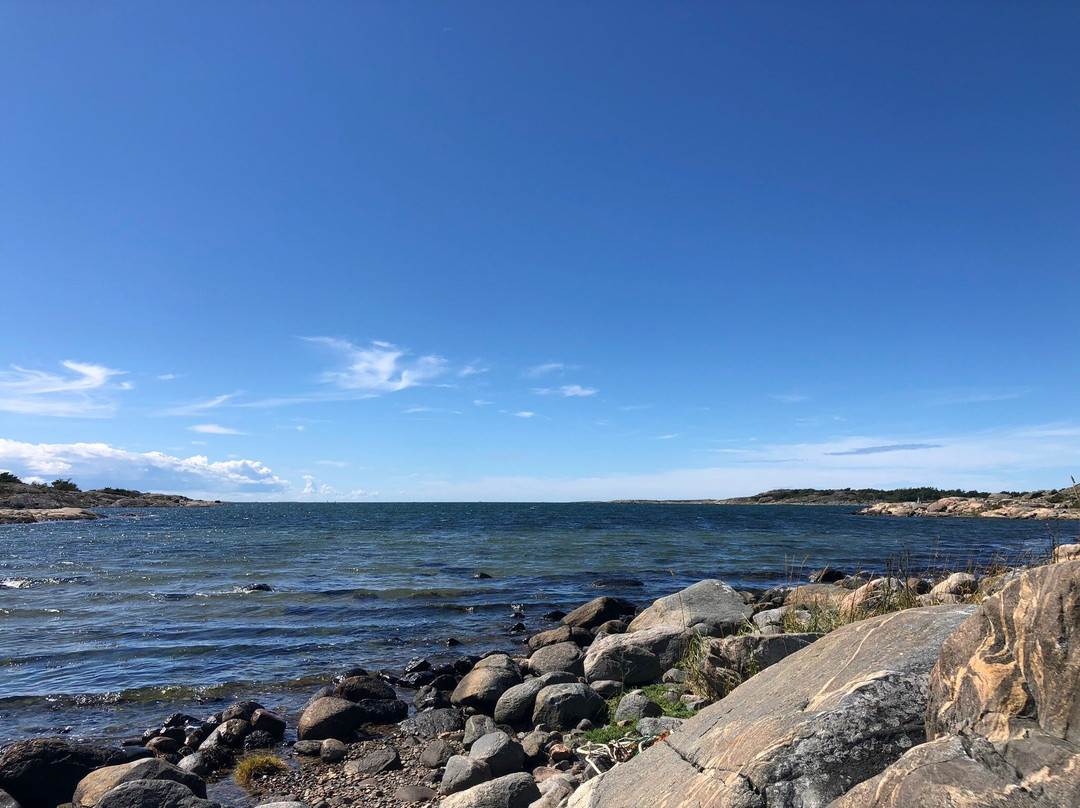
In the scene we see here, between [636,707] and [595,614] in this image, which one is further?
[595,614]

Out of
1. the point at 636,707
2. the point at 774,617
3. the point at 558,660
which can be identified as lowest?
the point at 558,660

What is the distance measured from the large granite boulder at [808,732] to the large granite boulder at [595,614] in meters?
11.4

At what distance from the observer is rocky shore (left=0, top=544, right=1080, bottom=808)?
2.86 m

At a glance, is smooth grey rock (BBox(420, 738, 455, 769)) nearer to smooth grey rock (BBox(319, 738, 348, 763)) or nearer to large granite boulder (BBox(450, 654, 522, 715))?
smooth grey rock (BBox(319, 738, 348, 763))

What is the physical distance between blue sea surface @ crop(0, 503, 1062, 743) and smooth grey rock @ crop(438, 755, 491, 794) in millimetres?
4197

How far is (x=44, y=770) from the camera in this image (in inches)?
298

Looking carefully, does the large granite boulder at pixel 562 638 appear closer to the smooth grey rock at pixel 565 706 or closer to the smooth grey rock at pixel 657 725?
the smooth grey rock at pixel 565 706

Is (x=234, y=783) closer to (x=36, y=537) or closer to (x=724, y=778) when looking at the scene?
(x=724, y=778)

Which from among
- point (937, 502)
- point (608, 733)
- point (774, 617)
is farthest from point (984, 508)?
point (608, 733)

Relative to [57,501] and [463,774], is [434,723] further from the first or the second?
[57,501]

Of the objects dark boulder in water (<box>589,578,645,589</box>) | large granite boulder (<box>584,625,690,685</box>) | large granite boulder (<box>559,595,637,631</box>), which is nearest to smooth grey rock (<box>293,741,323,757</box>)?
large granite boulder (<box>584,625,690,685</box>)

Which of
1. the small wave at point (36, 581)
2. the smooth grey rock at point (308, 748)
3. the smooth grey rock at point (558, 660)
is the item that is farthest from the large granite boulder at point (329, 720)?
the small wave at point (36, 581)

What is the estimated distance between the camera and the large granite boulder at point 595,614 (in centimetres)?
1631

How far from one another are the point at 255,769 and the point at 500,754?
3.31 metres
